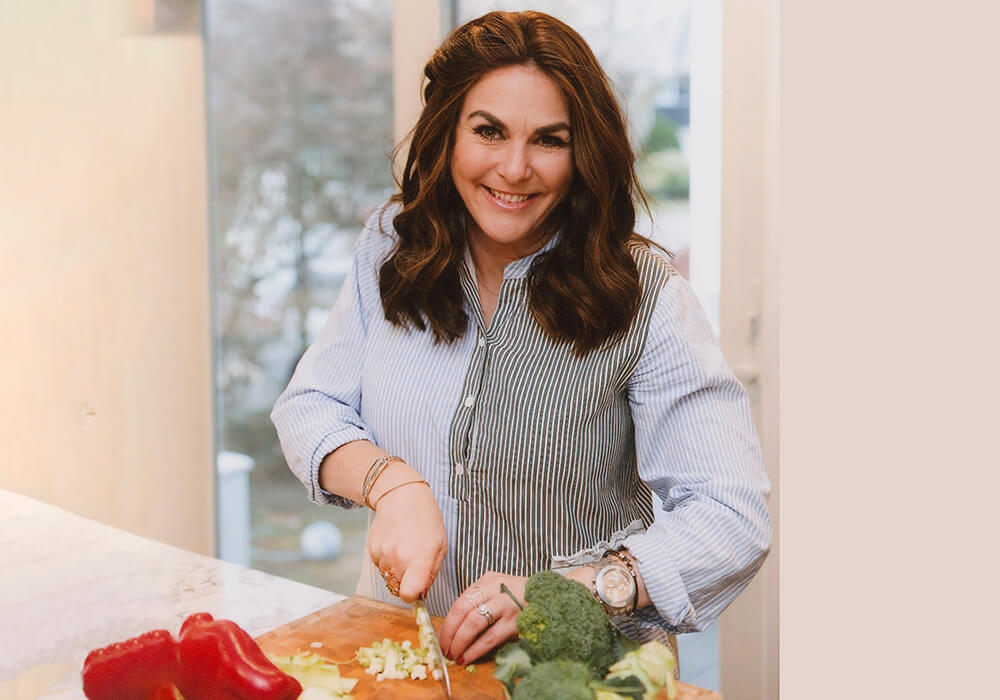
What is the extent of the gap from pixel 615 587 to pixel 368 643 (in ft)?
0.96

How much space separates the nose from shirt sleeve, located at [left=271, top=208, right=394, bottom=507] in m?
0.33

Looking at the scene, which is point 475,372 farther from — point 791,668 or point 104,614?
point 791,668

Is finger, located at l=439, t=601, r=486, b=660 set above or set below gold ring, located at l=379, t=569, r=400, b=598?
below

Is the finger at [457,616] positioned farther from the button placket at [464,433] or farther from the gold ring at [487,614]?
the button placket at [464,433]

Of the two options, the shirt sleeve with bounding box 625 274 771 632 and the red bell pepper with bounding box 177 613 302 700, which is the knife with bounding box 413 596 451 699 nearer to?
the red bell pepper with bounding box 177 613 302 700

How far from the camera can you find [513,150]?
1272 mm

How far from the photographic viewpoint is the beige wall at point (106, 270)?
2.28 m

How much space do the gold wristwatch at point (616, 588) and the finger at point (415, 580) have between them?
0.19 meters

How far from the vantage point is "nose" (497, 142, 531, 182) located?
1261 mm

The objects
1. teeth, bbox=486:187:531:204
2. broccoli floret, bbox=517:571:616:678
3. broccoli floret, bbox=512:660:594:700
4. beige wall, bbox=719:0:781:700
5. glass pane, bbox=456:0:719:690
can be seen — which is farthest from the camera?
glass pane, bbox=456:0:719:690

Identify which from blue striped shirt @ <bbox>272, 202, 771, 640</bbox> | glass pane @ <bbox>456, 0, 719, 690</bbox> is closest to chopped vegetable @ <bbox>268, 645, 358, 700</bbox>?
blue striped shirt @ <bbox>272, 202, 771, 640</bbox>

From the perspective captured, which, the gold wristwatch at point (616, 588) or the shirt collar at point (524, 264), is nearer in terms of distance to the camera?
the gold wristwatch at point (616, 588)

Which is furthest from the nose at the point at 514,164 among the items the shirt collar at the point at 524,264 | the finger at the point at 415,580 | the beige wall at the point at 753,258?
the beige wall at the point at 753,258

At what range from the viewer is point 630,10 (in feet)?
7.20
